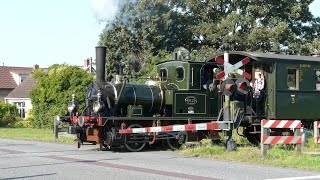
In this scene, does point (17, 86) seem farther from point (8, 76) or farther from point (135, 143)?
point (135, 143)

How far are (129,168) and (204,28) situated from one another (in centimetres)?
2276

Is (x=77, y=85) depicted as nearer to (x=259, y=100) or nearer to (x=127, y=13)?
(x=127, y=13)

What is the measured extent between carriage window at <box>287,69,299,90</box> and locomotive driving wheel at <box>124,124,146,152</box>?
5.46 m

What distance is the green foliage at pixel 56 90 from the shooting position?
115 ft

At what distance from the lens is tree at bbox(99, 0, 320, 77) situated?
107ft

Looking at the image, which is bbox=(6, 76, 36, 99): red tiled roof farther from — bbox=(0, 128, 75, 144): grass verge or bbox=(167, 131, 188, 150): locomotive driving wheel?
bbox=(167, 131, 188, 150): locomotive driving wheel

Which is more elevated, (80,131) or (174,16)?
(174,16)

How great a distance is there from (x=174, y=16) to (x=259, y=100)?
16.5 meters

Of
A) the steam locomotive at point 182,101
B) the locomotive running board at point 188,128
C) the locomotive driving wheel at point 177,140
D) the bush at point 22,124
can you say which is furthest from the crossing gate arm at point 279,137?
the bush at point 22,124

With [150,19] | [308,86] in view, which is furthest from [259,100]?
[150,19]

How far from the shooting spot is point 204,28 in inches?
1341

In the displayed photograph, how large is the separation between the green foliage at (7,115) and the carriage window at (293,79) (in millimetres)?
30932

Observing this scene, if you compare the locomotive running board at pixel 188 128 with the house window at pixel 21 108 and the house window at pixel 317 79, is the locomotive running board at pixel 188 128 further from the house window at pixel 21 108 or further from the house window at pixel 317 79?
the house window at pixel 21 108

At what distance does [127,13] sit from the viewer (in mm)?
32406
